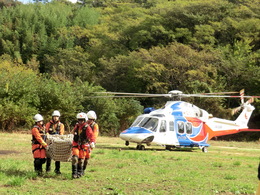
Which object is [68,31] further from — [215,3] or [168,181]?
[168,181]

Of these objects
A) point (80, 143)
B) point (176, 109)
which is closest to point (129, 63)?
point (176, 109)

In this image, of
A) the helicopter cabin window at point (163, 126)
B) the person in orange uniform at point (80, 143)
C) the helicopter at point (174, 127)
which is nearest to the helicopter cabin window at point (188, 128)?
the helicopter at point (174, 127)

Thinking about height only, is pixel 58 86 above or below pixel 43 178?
above

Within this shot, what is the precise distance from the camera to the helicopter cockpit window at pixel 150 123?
2347 centimetres

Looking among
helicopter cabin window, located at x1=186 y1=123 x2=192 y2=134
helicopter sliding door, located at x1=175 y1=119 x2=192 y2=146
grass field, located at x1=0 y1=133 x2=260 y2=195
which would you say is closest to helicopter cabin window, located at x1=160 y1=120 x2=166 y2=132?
helicopter sliding door, located at x1=175 y1=119 x2=192 y2=146

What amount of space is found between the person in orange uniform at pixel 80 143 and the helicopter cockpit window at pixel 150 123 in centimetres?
1156

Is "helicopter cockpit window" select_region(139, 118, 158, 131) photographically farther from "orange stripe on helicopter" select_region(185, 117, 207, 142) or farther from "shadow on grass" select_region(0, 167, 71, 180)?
"shadow on grass" select_region(0, 167, 71, 180)

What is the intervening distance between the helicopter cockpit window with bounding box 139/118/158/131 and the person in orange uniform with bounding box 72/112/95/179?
11.6m

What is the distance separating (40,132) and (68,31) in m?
59.1

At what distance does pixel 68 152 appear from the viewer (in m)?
11.9

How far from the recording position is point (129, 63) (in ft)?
168

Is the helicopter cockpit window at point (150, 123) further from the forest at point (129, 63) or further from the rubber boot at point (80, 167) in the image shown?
the forest at point (129, 63)

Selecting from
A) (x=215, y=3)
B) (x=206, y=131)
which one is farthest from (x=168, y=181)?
(x=215, y=3)

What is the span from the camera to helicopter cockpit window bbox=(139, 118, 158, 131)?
2347cm
